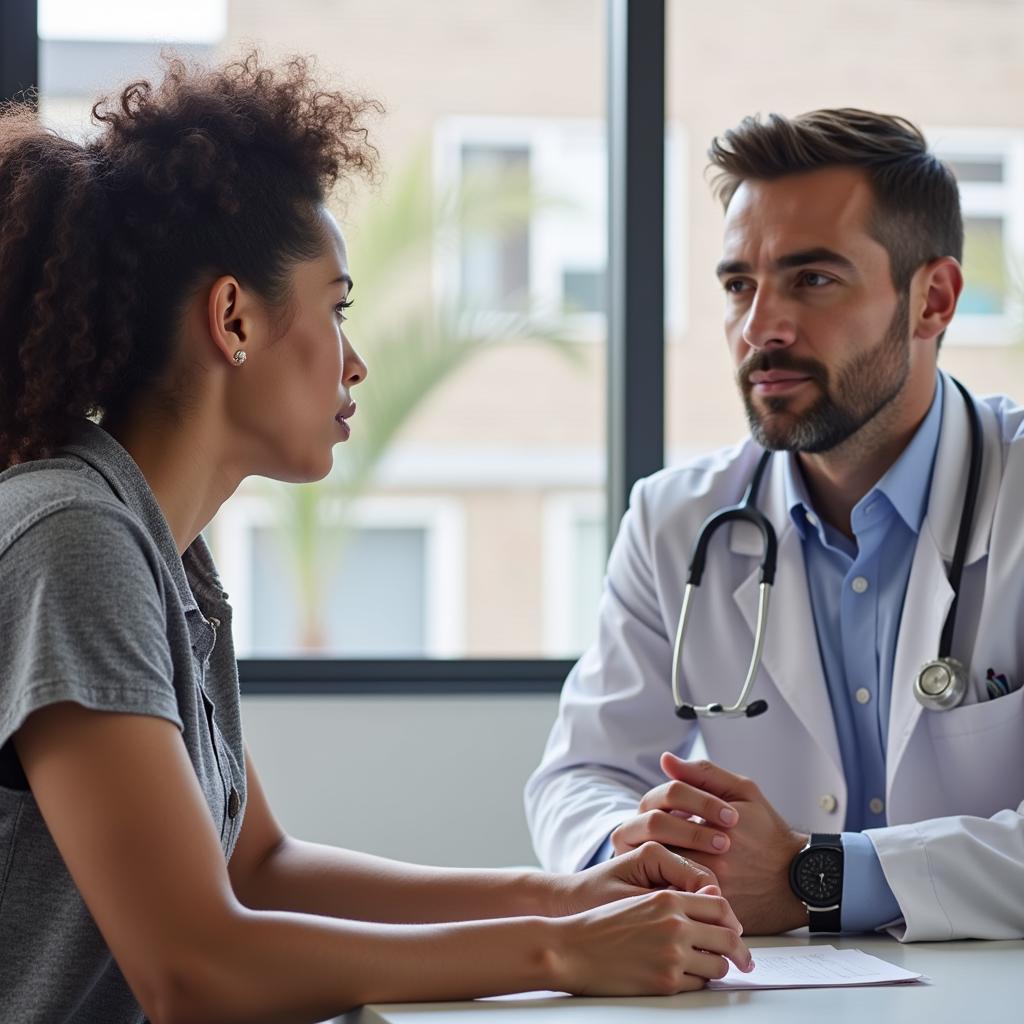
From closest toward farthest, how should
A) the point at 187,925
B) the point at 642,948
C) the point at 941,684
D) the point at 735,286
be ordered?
the point at 187,925, the point at 642,948, the point at 941,684, the point at 735,286

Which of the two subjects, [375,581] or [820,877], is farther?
[375,581]

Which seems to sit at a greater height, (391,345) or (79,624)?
(391,345)

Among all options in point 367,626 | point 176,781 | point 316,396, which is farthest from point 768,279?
point 367,626

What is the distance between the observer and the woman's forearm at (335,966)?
3.08ft

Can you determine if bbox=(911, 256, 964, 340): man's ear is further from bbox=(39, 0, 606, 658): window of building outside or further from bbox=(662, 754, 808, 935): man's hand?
bbox=(39, 0, 606, 658): window of building outside

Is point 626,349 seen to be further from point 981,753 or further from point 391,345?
point 391,345

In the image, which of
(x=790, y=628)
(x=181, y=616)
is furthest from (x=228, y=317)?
(x=790, y=628)

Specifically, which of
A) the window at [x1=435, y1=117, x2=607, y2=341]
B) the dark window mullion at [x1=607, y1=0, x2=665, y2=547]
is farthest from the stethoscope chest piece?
the window at [x1=435, y1=117, x2=607, y2=341]

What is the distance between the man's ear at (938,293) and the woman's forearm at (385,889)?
1.02 meters

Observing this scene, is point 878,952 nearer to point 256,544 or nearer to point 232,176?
point 232,176

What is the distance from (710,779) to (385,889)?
356 millimetres

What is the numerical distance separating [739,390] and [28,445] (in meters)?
1.03

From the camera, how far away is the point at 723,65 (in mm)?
5977

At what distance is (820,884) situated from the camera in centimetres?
136
